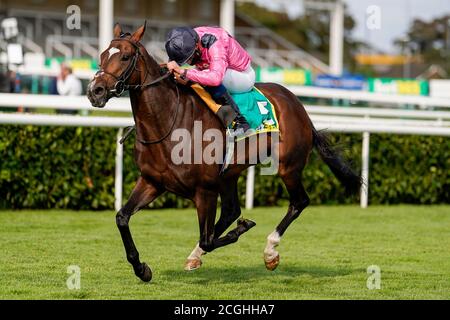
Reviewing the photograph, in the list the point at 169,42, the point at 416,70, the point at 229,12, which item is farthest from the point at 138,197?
the point at 416,70

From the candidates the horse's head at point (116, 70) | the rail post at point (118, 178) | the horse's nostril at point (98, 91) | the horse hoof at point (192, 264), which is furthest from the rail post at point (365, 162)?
the horse's nostril at point (98, 91)

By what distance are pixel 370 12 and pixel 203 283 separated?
513cm

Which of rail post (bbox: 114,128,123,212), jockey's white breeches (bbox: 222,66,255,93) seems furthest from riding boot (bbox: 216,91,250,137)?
rail post (bbox: 114,128,123,212)

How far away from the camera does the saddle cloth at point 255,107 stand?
6.32 m

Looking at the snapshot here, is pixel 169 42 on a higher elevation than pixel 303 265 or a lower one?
higher

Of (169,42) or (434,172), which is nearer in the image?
(169,42)

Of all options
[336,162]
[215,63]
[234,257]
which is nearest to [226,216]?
[234,257]

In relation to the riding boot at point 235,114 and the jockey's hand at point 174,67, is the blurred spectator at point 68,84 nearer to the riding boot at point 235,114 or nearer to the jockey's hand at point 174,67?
the riding boot at point 235,114

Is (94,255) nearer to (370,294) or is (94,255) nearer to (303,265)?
(303,265)

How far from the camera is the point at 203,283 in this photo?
6.17 metres

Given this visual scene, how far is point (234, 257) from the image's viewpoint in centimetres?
741

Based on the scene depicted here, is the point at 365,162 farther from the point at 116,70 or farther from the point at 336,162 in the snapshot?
the point at 116,70

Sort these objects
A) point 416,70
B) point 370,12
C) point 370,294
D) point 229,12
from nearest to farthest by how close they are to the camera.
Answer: point 370,294 → point 370,12 → point 229,12 → point 416,70

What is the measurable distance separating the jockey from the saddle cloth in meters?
0.05
